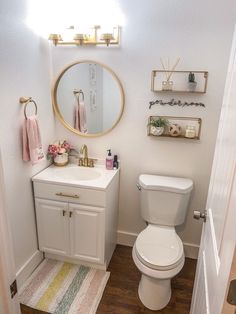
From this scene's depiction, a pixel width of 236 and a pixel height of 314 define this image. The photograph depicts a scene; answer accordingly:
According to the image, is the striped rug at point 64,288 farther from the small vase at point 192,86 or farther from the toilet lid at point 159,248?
the small vase at point 192,86

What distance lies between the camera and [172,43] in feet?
6.00

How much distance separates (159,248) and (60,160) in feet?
3.84

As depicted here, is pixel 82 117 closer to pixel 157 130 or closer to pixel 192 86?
pixel 157 130

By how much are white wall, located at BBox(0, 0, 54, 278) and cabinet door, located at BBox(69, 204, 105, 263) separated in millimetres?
374

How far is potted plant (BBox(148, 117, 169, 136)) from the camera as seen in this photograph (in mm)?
1966

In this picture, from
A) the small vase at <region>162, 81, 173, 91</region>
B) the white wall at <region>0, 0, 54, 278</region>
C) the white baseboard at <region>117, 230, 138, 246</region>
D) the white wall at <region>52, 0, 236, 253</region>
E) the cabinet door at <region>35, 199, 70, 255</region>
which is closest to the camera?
the white wall at <region>0, 0, 54, 278</region>

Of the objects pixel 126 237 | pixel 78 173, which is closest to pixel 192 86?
pixel 78 173

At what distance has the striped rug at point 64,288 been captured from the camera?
176 cm

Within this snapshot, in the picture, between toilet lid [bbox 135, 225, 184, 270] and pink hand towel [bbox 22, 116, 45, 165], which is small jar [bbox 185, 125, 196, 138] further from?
pink hand towel [bbox 22, 116, 45, 165]

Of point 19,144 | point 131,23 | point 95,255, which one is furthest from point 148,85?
point 95,255

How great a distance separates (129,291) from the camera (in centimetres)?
191

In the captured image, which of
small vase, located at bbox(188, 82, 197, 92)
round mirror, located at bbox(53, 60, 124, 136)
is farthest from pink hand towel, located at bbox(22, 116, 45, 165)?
small vase, located at bbox(188, 82, 197, 92)

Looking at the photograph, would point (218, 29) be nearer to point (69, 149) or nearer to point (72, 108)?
point (72, 108)

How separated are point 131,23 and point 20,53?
884mm
